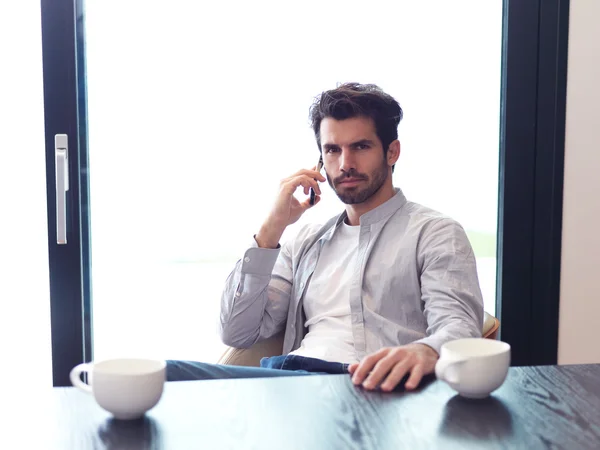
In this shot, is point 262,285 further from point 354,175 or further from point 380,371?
point 380,371

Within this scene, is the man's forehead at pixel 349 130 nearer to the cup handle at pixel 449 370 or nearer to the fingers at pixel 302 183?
the fingers at pixel 302 183

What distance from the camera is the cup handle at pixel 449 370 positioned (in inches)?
43.5

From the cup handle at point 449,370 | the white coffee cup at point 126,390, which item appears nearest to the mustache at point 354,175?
the cup handle at point 449,370

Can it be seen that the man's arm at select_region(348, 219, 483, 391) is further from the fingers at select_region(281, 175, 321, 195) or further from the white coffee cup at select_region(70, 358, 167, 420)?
the white coffee cup at select_region(70, 358, 167, 420)

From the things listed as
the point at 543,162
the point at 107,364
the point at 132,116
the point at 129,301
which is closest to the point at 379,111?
the point at 543,162

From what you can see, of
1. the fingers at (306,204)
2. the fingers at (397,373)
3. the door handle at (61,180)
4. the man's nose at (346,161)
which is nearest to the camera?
the fingers at (397,373)

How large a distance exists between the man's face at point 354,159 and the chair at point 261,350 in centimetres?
49

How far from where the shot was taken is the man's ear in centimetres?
216

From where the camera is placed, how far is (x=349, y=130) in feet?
6.87

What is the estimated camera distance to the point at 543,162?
2.54m

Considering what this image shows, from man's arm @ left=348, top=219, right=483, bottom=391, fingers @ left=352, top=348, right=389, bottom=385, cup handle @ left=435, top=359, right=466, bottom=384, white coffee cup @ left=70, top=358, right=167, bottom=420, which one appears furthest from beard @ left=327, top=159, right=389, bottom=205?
white coffee cup @ left=70, top=358, right=167, bottom=420

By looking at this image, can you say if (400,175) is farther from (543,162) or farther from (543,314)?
(543,314)

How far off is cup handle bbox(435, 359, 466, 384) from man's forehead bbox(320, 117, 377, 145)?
3.49 feet

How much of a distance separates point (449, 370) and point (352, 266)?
948mm
